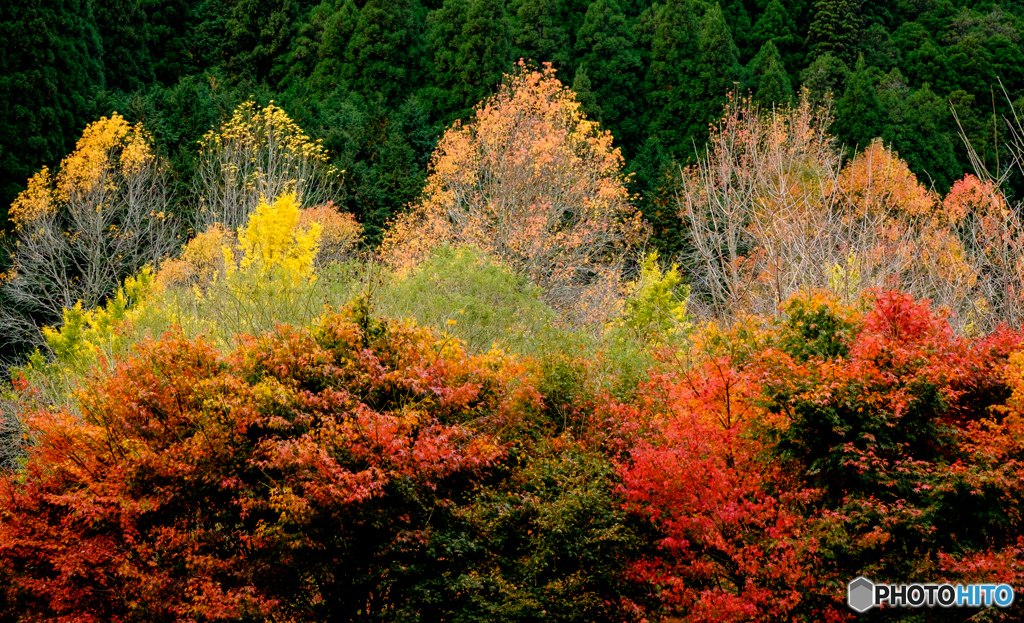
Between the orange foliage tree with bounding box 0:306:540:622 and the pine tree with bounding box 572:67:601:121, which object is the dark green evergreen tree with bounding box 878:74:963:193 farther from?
the orange foliage tree with bounding box 0:306:540:622

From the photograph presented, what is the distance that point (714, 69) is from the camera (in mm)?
50656

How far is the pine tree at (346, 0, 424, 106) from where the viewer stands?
4891cm

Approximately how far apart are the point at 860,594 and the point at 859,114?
39.0 m

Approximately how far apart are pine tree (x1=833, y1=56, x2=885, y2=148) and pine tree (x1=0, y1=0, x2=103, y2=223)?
107 feet

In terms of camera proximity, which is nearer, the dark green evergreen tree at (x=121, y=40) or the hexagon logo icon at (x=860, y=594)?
the hexagon logo icon at (x=860, y=594)

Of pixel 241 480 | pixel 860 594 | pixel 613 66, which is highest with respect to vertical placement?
pixel 613 66

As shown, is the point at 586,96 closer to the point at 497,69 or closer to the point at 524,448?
the point at 497,69

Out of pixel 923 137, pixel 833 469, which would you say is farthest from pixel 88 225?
pixel 923 137

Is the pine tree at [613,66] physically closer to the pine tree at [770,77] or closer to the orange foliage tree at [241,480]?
the pine tree at [770,77]

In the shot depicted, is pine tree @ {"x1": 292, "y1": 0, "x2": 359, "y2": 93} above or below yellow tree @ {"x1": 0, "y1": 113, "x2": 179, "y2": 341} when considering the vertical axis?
above

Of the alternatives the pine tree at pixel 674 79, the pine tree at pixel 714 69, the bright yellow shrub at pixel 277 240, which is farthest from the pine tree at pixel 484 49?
the bright yellow shrub at pixel 277 240

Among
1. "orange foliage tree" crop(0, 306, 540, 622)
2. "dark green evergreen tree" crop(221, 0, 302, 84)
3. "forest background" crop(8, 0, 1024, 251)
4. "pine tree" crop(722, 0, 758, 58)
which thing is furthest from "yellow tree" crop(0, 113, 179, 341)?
"pine tree" crop(722, 0, 758, 58)

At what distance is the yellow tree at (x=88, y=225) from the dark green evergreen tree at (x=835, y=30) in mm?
38596

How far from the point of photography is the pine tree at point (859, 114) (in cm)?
4525
